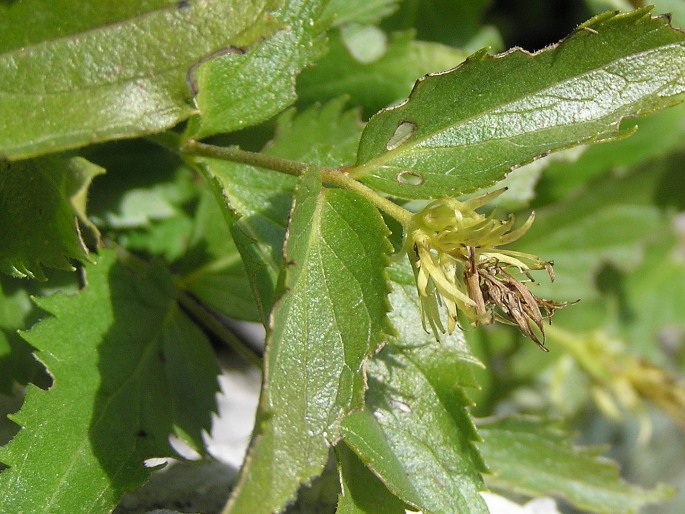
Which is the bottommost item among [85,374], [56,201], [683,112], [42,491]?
[42,491]

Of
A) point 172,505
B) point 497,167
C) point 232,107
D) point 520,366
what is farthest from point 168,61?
point 520,366

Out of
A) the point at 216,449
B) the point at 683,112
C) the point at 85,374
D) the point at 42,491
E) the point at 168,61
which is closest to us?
the point at 168,61

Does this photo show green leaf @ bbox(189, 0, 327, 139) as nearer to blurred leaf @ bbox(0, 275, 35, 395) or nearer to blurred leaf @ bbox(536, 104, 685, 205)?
blurred leaf @ bbox(0, 275, 35, 395)

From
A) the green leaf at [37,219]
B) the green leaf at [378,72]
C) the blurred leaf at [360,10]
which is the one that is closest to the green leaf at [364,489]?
the green leaf at [37,219]

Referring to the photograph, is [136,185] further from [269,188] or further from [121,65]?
[121,65]

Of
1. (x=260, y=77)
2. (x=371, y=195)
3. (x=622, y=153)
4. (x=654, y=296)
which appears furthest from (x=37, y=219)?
(x=654, y=296)

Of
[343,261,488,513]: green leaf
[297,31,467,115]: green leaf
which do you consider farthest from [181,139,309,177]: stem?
[297,31,467,115]: green leaf

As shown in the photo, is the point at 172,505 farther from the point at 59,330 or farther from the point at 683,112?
the point at 683,112
